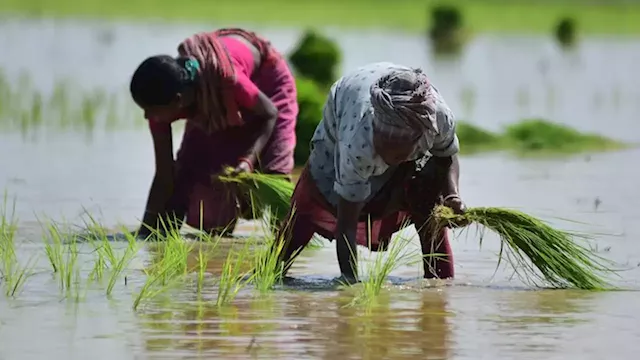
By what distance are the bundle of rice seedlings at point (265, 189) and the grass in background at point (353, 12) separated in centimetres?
1804

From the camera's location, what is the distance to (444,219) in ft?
21.0

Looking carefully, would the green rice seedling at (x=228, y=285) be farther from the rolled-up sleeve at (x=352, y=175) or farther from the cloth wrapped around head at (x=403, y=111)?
the cloth wrapped around head at (x=403, y=111)

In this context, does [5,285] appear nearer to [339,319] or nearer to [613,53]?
[339,319]

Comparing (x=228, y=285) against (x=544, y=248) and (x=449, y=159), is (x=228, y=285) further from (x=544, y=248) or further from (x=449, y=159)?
(x=544, y=248)

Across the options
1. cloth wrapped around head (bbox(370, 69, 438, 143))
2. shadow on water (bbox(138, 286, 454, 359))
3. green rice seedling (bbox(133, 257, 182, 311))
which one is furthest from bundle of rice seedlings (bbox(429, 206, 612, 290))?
green rice seedling (bbox(133, 257, 182, 311))

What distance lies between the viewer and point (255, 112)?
802cm

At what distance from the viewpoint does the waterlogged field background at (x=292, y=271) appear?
216 inches

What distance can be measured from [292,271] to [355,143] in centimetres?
128

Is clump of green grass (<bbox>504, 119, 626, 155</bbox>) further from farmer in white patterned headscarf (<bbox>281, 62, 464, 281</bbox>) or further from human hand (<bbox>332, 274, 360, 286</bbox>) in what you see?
human hand (<bbox>332, 274, 360, 286</bbox>)

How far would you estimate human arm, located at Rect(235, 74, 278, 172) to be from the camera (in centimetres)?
785

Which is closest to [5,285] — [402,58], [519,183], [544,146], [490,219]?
[490,219]

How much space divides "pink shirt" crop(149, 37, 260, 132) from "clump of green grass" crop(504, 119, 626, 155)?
471 cm

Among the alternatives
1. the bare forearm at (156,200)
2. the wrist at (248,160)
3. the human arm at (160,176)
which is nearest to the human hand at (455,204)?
the wrist at (248,160)

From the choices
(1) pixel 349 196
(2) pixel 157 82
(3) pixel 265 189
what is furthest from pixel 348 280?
(2) pixel 157 82
